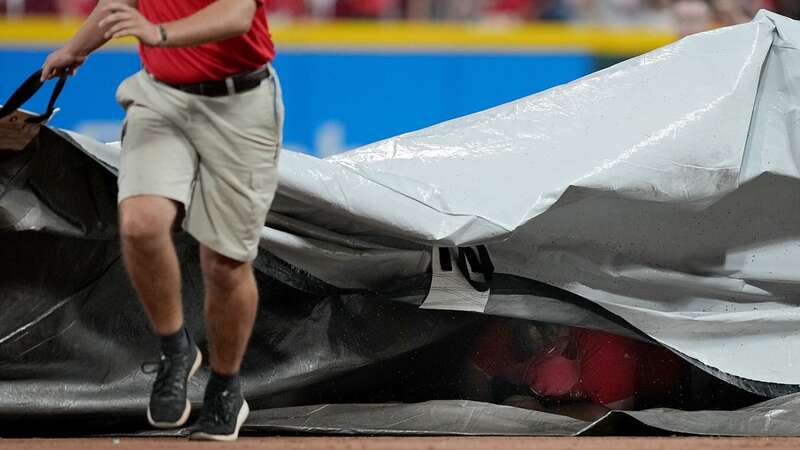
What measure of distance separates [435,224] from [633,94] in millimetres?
895

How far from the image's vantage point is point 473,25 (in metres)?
8.66

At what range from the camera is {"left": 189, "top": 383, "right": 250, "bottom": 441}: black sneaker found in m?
3.29

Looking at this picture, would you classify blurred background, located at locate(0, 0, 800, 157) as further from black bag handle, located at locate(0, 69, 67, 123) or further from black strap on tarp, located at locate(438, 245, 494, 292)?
black bag handle, located at locate(0, 69, 67, 123)

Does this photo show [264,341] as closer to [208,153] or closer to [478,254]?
[478,254]

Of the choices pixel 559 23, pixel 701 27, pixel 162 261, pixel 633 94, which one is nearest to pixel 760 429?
pixel 633 94

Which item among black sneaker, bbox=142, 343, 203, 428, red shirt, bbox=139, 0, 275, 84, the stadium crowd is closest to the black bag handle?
red shirt, bbox=139, 0, 275, 84

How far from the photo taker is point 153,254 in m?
3.09

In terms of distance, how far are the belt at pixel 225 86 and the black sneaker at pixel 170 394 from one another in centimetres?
70

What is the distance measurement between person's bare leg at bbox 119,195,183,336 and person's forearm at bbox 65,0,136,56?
19.6 inches

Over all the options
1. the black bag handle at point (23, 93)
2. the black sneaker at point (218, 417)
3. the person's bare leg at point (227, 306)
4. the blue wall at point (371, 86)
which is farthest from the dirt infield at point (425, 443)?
the blue wall at point (371, 86)

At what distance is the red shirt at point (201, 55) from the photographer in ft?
10.4

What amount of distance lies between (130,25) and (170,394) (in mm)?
959

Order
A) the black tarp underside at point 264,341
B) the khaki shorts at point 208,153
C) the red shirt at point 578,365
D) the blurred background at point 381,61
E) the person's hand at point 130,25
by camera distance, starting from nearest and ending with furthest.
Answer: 1. the person's hand at point 130,25
2. the khaki shorts at point 208,153
3. the black tarp underside at point 264,341
4. the red shirt at point 578,365
5. the blurred background at point 381,61

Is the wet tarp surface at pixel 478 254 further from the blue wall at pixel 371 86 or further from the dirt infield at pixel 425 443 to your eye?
the blue wall at pixel 371 86
